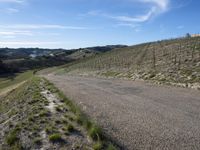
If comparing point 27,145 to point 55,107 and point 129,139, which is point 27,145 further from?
point 55,107

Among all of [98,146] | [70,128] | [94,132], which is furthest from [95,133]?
[70,128]

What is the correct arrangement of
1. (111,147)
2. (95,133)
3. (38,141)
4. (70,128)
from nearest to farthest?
(111,147) → (38,141) → (95,133) → (70,128)

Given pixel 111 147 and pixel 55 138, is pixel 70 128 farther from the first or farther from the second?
pixel 111 147

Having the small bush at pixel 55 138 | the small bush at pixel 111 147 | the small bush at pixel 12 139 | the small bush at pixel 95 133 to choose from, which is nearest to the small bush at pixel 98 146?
the small bush at pixel 111 147

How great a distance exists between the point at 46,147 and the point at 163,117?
4966 mm

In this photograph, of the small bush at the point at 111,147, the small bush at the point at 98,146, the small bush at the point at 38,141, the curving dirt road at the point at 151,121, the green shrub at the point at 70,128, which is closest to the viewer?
the small bush at the point at 111,147

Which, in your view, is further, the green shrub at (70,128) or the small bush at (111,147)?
the green shrub at (70,128)

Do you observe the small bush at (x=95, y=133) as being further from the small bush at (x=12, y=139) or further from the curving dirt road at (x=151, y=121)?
the small bush at (x=12, y=139)

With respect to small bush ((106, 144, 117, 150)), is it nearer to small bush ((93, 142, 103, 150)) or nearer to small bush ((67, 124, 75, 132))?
small bush ((93, 142, 103, 150))

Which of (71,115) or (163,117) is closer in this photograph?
(163,117)

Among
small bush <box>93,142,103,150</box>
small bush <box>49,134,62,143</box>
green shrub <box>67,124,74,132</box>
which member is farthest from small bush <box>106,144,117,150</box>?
green shrub <box>67,124,74,132</box>

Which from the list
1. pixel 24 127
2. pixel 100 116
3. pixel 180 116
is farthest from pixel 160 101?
Answer: pixel 24 127

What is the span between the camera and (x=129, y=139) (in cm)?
757

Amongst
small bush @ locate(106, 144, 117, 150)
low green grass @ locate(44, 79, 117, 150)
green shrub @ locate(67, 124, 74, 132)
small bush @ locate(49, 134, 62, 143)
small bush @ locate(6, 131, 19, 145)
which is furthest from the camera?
green shrub @ locate(67, 124, 74, 132)
